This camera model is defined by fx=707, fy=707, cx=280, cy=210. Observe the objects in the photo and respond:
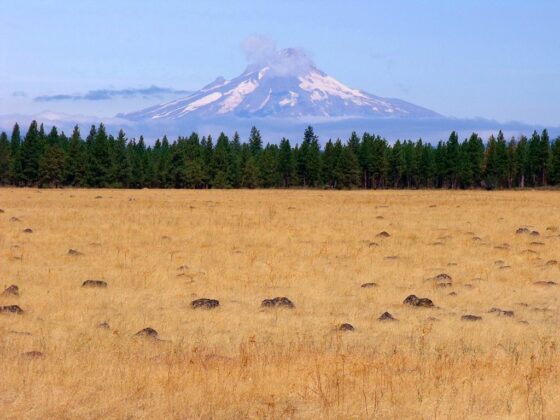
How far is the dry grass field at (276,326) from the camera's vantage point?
8.69m

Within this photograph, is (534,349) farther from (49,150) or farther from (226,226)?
(49,150)

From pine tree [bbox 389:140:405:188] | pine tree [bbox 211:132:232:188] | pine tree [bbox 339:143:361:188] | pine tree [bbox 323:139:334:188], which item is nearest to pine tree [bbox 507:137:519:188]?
pine tree [bbox 389:140:405:188]

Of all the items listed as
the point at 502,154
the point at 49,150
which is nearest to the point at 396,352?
the point at 49,150

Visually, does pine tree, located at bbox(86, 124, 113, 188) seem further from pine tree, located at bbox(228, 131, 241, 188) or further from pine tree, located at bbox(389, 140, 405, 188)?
pine tree, located at bbox(389, 140, 405, 188)

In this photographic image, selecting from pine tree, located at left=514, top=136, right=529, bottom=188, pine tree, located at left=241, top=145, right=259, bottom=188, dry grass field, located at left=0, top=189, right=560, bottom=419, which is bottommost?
dry grass field, located at left=0, top=189, right=560, bottom=419

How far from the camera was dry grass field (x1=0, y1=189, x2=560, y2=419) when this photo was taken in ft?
28.5

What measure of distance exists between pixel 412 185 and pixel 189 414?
143460 millimetres

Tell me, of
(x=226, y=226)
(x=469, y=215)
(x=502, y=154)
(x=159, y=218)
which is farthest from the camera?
(x=502, y=154)

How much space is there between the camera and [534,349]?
39.3ft

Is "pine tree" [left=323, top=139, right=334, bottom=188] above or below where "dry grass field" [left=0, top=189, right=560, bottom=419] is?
above

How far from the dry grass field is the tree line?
292ft

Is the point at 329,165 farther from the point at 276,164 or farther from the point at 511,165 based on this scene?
the point at 511,165

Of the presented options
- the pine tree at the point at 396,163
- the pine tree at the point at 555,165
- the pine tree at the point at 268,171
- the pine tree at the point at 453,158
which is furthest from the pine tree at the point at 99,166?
the pine tree at the point at 555,165

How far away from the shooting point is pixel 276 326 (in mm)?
13688
